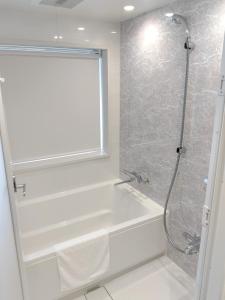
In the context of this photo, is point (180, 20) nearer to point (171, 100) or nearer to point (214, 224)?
point (171, 100)

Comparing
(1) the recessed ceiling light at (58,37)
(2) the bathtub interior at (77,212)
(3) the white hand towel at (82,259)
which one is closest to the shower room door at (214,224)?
(3) the white hand towel at (82,259)

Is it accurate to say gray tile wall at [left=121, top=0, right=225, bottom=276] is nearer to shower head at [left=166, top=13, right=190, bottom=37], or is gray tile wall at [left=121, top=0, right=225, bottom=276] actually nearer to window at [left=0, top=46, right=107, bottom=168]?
shower head at [left=166, top=13, right=190, bottom=37]

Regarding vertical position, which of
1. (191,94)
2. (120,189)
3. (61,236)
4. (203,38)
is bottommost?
(61,236)

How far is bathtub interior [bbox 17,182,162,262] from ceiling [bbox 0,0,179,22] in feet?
6.09

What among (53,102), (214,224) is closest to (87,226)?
(53,102)

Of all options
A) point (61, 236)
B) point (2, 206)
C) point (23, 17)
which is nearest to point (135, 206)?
point (61, 236)

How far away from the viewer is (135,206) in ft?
8.88

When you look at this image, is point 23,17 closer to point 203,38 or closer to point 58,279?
point 203,38

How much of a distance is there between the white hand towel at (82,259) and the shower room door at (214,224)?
1012 millimetres

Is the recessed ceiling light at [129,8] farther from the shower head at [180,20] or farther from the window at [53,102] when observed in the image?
the window at [53,102]

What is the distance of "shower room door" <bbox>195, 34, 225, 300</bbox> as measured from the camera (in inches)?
39.3

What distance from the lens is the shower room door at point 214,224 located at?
1.00m

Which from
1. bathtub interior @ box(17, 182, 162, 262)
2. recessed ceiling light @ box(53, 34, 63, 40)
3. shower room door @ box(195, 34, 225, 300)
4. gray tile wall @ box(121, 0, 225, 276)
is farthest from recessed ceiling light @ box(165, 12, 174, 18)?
bathtub interior @ box(17, 182, 162, 262)

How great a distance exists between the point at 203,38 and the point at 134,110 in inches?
41.1
